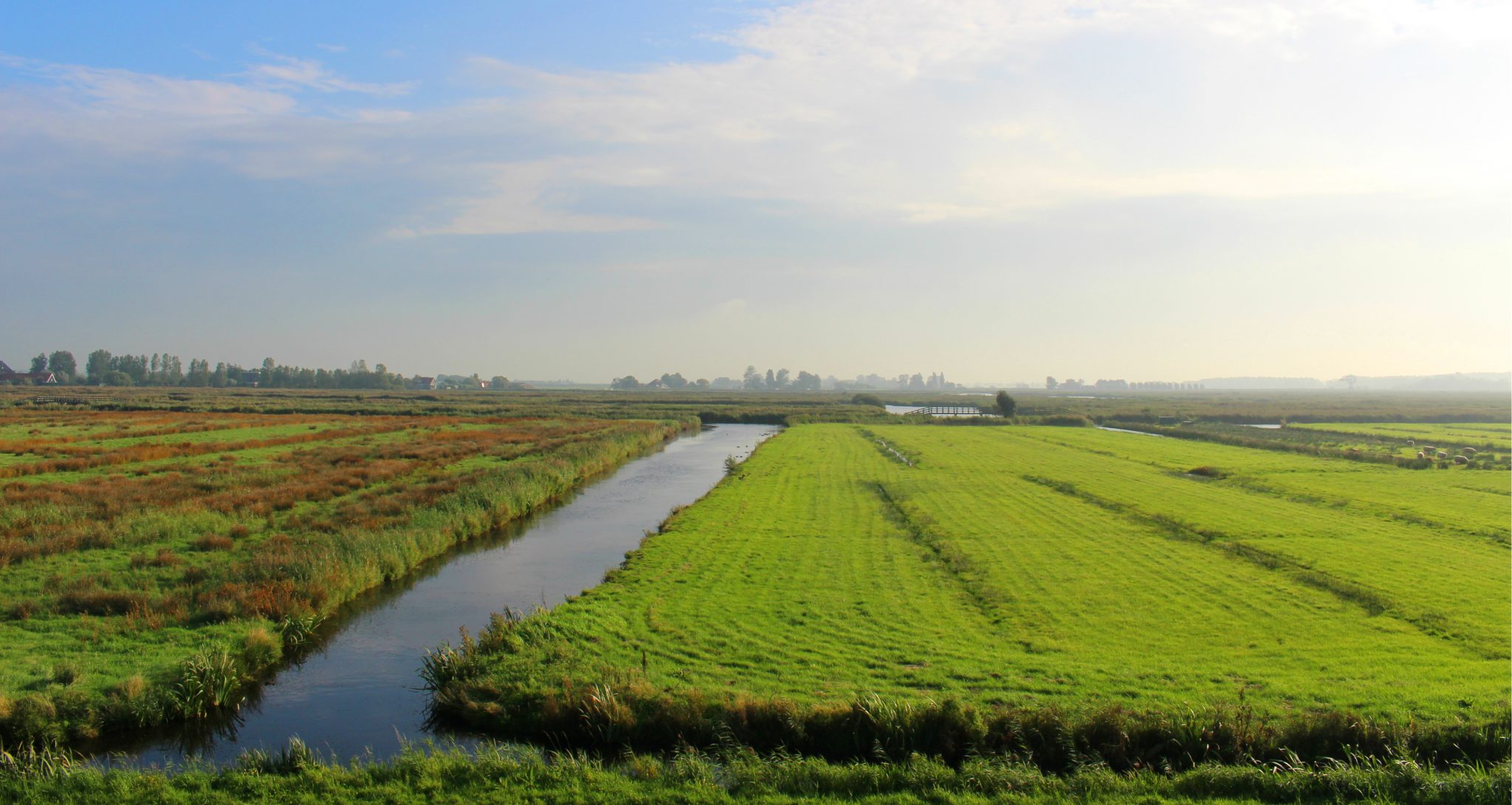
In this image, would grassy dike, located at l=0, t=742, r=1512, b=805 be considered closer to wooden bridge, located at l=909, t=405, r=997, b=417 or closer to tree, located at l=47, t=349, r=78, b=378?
wooden bridge, located at l=909, t=405, r=997, b=417

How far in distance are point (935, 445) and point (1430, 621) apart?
134ft

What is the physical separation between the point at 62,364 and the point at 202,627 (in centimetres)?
24738

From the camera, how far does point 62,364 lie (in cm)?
19438

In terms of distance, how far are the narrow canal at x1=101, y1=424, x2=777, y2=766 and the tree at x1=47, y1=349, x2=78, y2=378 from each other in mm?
231245

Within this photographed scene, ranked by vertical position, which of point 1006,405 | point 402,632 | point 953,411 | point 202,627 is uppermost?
point 1006,405

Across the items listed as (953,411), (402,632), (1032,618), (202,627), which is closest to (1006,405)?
(953,411)

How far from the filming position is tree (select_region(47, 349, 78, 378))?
630 feet

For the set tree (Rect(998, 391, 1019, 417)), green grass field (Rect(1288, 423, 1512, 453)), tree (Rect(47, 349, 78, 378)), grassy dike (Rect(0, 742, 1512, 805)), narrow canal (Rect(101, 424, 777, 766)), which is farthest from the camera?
tree (Rect(47, 349, 78, 378))

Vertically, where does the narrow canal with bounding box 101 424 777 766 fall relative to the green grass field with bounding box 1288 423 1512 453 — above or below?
below

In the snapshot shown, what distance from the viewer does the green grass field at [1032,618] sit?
Answer: 1055cm

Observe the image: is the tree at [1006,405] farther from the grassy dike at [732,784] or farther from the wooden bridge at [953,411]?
the grassy dike at [732,784]

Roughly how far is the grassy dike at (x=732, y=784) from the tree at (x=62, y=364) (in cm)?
24683

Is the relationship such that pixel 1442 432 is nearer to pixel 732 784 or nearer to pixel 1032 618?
pixel 1032 618

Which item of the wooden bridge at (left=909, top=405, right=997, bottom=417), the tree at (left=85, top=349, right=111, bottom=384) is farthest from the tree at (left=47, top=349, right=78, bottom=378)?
the wooden bridge at (left=909, top=405, right=997, bottom=417)
